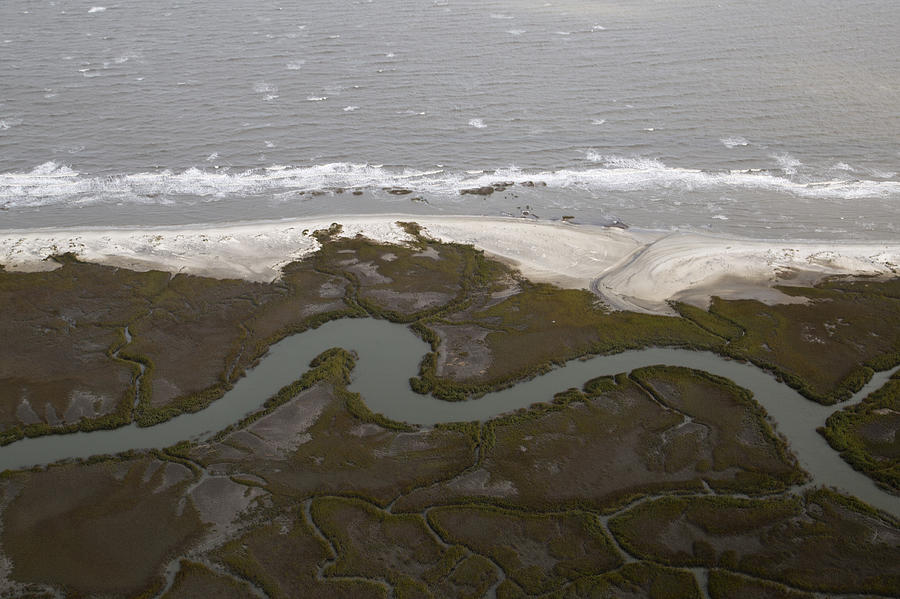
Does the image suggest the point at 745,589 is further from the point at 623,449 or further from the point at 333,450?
the point at 333,450

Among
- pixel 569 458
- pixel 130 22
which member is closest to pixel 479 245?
pixel 569 458

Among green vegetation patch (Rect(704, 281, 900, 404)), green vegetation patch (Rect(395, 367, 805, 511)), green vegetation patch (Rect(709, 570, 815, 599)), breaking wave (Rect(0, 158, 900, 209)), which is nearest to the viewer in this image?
green vegetation patch (Rect(709, 570, 815, 599))

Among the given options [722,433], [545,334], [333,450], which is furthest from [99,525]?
[722,433]

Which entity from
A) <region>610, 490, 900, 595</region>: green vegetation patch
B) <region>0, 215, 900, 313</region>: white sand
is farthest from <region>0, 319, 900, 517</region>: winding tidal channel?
<region>0, 215, 900, 313</region>: white sand

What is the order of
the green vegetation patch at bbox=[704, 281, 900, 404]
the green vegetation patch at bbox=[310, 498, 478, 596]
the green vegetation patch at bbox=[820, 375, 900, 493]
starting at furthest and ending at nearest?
the green vegetation patch at bbox=[704, 281, 900, 404] → the green vegetation patch at bbox=[820, 375, 900, 493] → the green vegetation patch at bbox=[310, 498, 478, 596]

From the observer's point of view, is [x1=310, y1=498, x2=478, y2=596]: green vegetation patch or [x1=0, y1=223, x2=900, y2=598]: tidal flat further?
[x1=0, y1=223, x2=900, y2=598]: tidal flat

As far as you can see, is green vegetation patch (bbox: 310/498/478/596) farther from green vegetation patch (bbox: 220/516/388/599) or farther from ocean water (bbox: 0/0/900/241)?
ocean water (bbox: 0/0/900/241)

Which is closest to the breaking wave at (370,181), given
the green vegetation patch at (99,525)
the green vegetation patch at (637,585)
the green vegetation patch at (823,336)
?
the green vegetation patch at (823,336)
